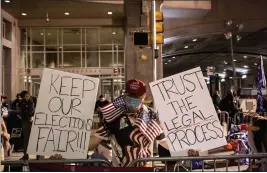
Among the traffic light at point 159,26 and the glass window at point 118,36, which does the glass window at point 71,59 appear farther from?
the traffic light at point 159,26

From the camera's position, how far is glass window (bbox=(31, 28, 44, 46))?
996 inches

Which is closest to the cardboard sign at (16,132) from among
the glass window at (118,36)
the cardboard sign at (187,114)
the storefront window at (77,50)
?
the cardboard sign at (187,114)

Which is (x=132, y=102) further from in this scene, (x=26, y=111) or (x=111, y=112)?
(x=26, y=111)

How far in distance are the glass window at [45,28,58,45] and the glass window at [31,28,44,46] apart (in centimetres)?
27

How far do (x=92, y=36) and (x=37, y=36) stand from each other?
9.95 ft

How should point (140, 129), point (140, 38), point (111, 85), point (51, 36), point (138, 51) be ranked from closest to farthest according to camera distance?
point (140, 129) < point (140, 38) < point (138, 51) < point (111, 85) < point (51, 36)

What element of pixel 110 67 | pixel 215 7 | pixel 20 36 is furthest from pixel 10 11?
pixel 215 7

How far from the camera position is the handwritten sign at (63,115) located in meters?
4.17

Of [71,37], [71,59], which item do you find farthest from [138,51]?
[71,37]

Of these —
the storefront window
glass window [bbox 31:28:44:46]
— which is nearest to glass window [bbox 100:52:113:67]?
the storefront window

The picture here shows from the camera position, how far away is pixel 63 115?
13.9ft

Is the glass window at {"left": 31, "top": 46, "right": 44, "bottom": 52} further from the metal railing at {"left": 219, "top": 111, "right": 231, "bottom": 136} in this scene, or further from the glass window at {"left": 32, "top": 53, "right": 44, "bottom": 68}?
the metal railing at {"left": 219, "top": 111, "right": 231, "bottom": 136}

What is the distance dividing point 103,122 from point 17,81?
20829 millimetres

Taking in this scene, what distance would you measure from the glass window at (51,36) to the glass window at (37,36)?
27cm
